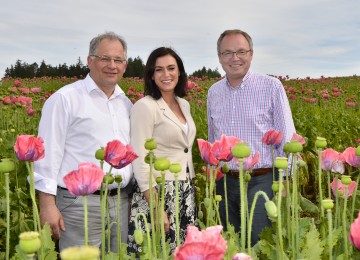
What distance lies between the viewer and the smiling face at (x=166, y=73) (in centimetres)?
276

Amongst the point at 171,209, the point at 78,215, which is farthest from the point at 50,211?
the point at 171,209

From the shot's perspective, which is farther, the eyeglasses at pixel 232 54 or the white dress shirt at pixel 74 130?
the eyeglasses at pixel 232 54

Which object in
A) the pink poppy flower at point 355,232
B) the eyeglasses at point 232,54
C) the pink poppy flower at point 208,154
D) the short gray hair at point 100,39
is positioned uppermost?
the short gray hair at point 100,39

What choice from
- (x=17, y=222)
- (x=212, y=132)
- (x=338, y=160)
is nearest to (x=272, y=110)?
(x=212, y=132)

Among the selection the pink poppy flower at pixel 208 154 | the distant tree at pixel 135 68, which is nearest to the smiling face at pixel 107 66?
the pink poppy flower at pixel 208 154

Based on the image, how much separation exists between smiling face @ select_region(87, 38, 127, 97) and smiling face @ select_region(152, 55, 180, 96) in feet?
0.94

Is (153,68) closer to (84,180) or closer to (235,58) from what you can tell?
(235,58)

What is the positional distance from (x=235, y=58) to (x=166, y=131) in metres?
0.58

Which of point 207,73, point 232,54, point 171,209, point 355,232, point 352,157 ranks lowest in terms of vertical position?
point 171,209

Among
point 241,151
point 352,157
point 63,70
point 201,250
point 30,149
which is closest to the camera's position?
point 201,250

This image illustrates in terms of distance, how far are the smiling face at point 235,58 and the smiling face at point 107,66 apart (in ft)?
2.08

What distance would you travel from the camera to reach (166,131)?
2.72 meters

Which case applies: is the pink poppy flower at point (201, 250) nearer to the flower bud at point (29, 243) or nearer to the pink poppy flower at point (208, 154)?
the flower bud at point (29, 243)

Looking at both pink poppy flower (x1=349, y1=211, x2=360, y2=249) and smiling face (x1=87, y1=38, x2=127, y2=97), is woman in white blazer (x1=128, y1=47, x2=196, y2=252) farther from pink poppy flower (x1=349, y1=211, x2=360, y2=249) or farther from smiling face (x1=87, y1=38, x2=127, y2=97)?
pink poppy flower (x1=349, y1=211, x2=360, y2=249)
